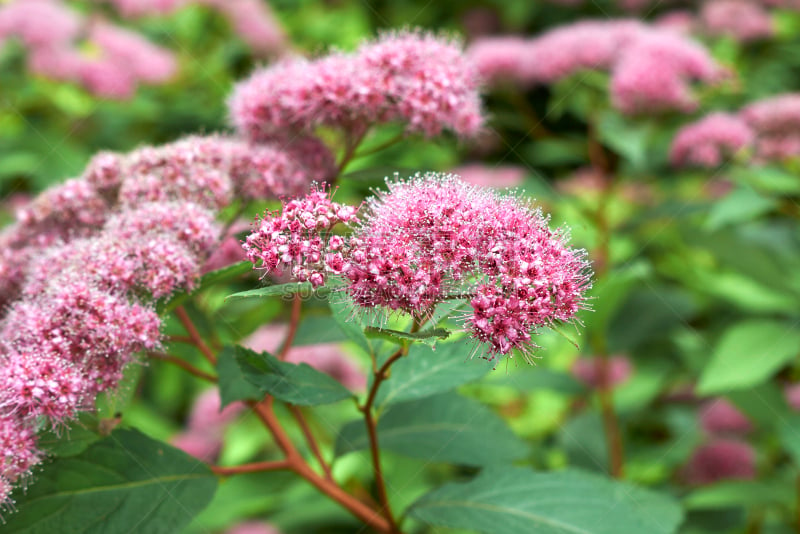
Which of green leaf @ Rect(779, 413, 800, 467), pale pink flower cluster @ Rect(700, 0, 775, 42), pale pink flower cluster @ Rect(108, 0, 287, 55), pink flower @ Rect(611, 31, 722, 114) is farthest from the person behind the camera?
pale pink flower cluster @ Rect(108, 0, 287, 55)

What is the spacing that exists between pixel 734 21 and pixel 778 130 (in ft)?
4.13

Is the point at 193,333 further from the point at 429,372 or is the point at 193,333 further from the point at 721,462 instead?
the point at 721,462

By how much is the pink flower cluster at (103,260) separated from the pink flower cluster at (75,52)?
5.68 feet

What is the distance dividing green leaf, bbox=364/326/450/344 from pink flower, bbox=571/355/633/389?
1.52 m

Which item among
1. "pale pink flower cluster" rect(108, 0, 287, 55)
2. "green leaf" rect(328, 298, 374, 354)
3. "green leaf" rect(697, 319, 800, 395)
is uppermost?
"pale pink flower cluster" rect(108, 0, 287, 55)

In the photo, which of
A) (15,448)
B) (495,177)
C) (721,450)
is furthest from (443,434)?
(495,177)

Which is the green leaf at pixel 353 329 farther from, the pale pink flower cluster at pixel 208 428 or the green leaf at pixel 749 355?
the pale pink flower cluster at pixel 208 428

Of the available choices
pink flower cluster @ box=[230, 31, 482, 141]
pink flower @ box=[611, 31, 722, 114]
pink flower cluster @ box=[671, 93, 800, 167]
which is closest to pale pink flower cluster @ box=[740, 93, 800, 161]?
pink flower cluster @ box=[671, 93, 800, 167]

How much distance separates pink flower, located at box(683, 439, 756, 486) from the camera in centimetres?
194

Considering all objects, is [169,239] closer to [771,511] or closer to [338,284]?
[338,284]

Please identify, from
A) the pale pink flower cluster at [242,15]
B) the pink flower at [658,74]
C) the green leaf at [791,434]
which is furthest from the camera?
the pale pink flower cluster at [242,15]

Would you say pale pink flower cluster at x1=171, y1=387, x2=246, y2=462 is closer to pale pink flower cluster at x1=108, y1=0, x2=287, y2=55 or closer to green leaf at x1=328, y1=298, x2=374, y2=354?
green leaf at x1=328, y1=298, x2=374, y2=354

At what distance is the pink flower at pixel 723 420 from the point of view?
213 cm

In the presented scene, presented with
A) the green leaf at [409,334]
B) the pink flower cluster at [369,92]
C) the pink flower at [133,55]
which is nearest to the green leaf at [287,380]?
the green leaf at [409,334]
